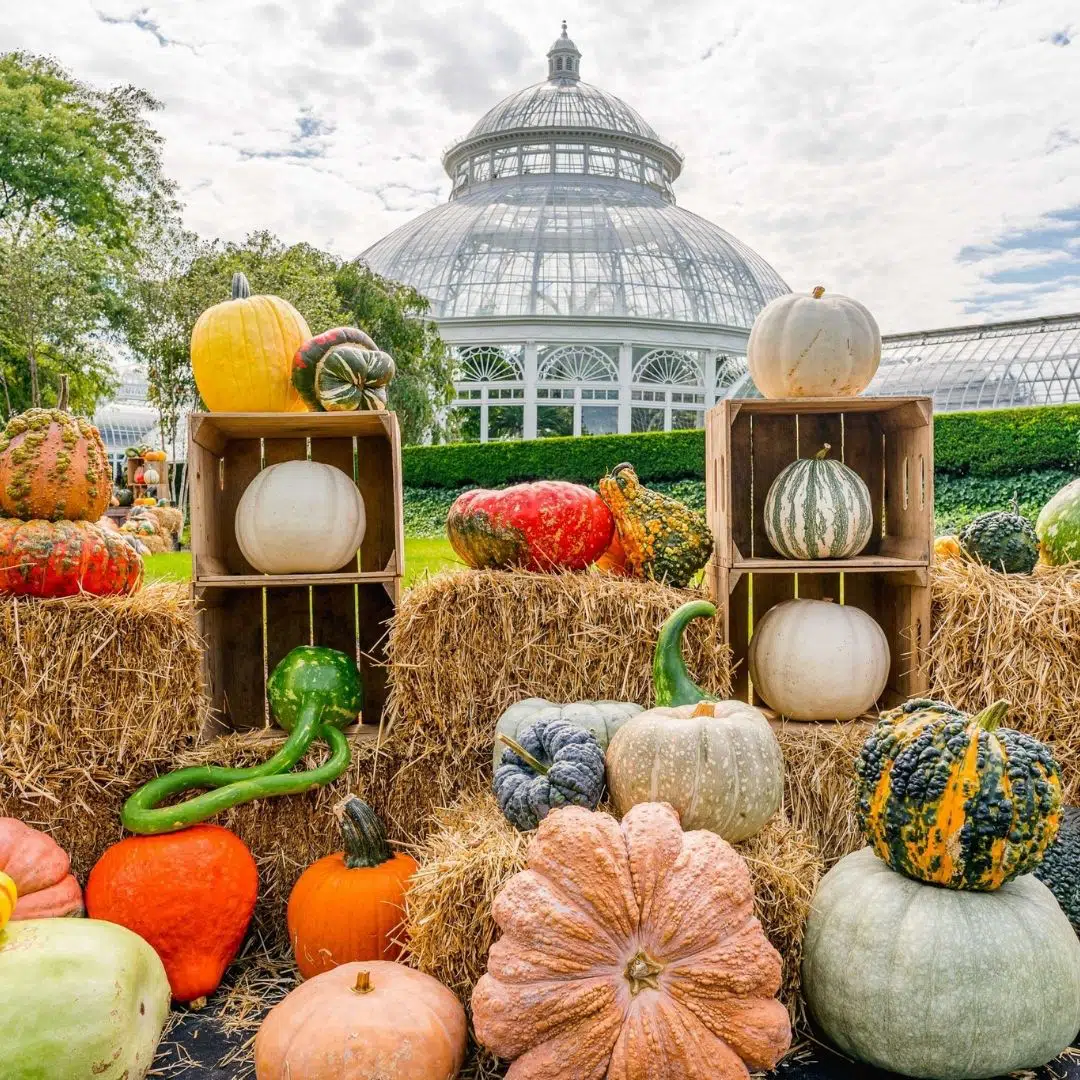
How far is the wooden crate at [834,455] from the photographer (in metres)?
3.35

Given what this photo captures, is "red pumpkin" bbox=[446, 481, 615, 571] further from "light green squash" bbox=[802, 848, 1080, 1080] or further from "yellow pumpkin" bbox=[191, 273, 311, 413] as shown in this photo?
"light green squash" bbox=[802, 848, 1080, 1080]

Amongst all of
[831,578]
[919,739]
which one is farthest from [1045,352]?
[919,739]

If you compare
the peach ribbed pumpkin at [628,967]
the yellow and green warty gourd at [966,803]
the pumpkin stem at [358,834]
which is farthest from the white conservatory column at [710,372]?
the peach ribbed pumpkin at [628,967]

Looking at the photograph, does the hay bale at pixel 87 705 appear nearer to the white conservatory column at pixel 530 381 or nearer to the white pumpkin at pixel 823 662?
the white pumpkin at pixel 823 662

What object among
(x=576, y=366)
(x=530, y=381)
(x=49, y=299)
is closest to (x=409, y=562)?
(x=49, y=299)

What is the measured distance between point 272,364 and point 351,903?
1.83 metres

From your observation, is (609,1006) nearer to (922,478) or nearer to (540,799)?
(540,799)

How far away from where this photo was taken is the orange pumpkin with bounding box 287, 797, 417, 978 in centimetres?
269

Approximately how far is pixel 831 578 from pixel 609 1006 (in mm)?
2417

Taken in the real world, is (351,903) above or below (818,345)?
below

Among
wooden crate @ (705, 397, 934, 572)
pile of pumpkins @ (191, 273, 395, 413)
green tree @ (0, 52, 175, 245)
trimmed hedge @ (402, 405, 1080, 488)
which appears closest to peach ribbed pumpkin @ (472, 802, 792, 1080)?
wooden crate @ (705, 397, 934, 572)

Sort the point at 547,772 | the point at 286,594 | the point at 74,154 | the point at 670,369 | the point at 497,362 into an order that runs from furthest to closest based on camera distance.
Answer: the point at 670,369
the point at 497,362
the point at 74,154
the point at 286,594
the point at 547,772

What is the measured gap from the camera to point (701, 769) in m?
2.44

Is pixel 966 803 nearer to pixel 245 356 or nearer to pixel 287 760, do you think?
pixel 287 760
